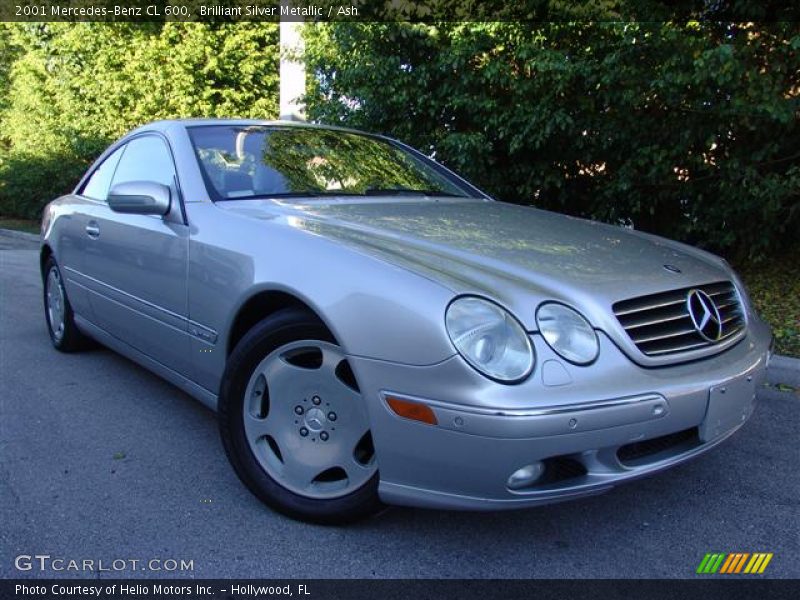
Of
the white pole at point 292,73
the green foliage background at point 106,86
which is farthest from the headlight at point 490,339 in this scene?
the green foliage background at point 106,86

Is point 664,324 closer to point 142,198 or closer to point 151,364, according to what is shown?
point 142,198

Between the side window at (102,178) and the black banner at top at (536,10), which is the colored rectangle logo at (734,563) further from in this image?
the black banner at top at (536,10)

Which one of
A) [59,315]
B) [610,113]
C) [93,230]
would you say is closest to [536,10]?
[610,113]

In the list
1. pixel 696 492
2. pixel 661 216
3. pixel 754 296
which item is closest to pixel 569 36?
pixel 661 216

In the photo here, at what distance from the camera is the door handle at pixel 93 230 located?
3844 millimetres

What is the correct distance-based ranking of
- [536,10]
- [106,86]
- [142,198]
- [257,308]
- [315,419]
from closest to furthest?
[315,419], [257,308], [142,198], [536,10], [106,86]

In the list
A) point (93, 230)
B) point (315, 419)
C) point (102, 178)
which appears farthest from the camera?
point (102, 178)

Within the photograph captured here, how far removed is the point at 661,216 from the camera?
653cm

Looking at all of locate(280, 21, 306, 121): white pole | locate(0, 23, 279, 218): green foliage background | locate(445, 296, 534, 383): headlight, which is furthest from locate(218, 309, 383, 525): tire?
locate(0, 23, 279, 218): green foliage background

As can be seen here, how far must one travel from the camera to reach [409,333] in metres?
2.04

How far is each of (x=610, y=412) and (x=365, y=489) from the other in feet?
2.78

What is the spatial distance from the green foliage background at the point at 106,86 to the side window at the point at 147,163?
8779mm

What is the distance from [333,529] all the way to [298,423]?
39 cm
